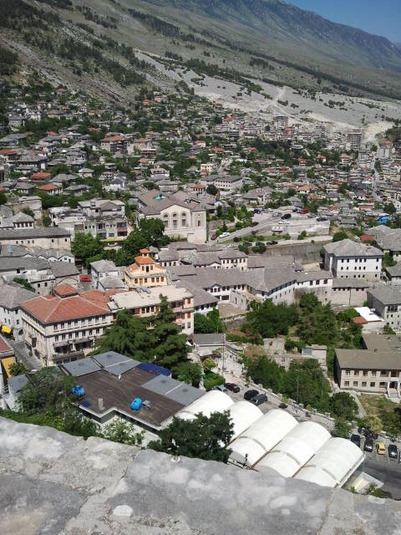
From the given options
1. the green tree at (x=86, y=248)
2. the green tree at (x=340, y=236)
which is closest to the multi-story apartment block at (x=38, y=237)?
the green tree at (x=86, y=248)

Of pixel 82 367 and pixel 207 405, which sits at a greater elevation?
pixel 207 405

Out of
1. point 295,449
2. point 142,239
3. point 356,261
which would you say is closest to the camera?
point 295,449

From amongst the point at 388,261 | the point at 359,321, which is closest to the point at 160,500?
the point at 359,321

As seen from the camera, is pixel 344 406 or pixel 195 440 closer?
pixel 195 440

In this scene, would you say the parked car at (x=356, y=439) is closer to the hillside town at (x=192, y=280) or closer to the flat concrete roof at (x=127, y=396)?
the hillside town at (x=192, y=280)

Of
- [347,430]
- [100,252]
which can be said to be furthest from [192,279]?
[347,430]

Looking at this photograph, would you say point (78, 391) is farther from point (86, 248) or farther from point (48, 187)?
point (48, 187)
